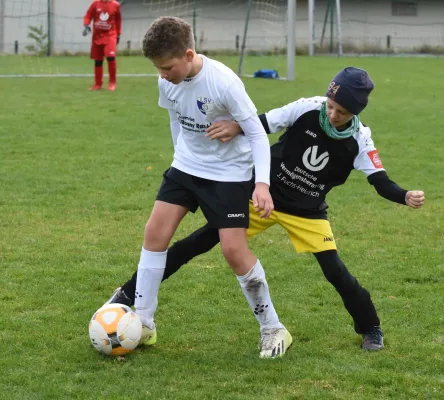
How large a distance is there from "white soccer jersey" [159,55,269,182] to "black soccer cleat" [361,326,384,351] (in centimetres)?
106

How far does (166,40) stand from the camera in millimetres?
3908

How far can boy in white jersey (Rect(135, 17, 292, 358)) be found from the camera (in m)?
4.06

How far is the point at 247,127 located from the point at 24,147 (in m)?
6.93

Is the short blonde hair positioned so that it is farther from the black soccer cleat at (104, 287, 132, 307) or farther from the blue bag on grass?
the blue bag on grass

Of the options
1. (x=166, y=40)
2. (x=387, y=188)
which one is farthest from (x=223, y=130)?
(x=387, y=188)

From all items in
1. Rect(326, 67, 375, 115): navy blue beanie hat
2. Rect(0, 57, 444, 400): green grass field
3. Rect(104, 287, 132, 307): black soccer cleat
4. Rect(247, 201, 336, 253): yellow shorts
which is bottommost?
Rect(0, 57, 444, 400): green grass field

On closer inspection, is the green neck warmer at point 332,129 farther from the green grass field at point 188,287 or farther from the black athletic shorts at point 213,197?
the green grass field at point 188,287

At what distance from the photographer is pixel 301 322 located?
487 cm

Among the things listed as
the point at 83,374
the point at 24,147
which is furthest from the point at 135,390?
the point at 24,147

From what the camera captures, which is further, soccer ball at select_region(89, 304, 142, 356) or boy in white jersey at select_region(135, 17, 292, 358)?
soccer ball at select_region(89, 304, 142, 356)

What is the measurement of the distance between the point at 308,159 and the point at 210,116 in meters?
0.60

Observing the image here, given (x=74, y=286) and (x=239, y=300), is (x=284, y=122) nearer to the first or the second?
(x=239, y=300)

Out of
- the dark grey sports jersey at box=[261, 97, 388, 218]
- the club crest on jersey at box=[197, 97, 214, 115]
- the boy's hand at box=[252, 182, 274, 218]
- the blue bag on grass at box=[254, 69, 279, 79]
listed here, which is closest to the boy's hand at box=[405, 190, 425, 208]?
the dark grey sports jersey at box=[261, 97, 388, 218]

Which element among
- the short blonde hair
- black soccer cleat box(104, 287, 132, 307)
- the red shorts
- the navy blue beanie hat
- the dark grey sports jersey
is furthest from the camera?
the red shorts
